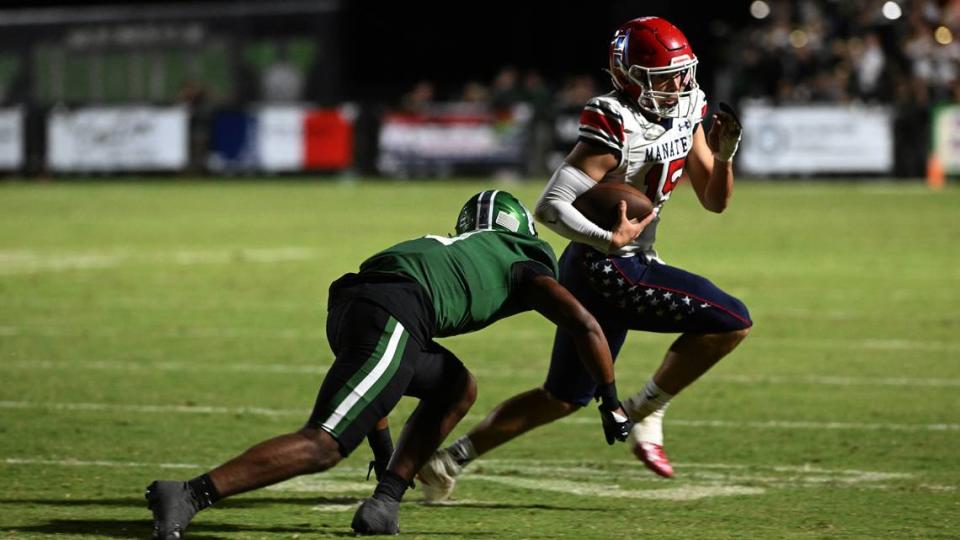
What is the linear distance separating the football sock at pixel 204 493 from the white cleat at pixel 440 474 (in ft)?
4.07

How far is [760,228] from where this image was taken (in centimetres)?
1978

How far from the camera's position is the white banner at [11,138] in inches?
1266

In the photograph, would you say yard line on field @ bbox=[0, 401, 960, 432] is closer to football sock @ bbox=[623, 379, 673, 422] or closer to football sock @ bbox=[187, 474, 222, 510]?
football sock @ bbox=[623, 379, 673, 422]

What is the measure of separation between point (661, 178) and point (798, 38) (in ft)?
83.7

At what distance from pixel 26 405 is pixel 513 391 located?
240cm

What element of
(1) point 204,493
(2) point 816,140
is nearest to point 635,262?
(1) point 204,493

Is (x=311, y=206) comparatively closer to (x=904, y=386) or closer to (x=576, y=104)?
(x=576, y=104)

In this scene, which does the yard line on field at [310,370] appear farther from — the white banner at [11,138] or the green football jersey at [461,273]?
the white banner at [11,138]

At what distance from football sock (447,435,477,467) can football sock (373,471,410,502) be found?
2.24 feet

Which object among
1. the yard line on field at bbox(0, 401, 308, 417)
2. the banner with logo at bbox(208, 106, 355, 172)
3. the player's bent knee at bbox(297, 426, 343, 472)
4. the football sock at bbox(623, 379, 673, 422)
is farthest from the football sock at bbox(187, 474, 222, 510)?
the banner with logo at bbox(208, 106, 355, 172)

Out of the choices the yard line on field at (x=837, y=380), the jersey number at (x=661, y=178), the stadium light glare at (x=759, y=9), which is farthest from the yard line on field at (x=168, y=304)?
the stadium light glare at (x=759, y=9)

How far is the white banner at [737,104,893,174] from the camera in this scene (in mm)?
27172

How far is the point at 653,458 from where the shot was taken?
6.51m

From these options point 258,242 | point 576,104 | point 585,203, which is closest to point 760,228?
point 258,242
